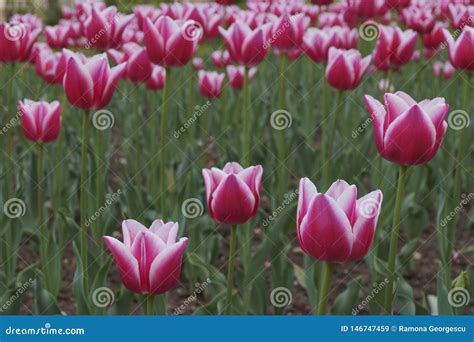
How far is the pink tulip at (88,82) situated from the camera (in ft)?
7.66

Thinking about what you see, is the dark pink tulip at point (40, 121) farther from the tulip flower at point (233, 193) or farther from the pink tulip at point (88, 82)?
the tulip flower at point (233, 193)

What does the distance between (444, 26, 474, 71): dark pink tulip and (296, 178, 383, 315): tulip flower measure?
1314 mm

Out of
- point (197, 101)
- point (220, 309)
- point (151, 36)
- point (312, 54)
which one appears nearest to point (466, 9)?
point (312, 54)

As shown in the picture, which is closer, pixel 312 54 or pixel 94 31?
pixel 94 31

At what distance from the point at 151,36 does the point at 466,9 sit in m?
1.43

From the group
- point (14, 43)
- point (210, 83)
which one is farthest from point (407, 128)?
point (210, 83)

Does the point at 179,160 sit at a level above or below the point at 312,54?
below

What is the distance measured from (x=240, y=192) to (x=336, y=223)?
35 centimetres

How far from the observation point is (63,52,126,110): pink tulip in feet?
7.66

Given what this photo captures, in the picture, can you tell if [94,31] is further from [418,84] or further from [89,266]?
[418,84]

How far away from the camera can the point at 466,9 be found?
331 cm

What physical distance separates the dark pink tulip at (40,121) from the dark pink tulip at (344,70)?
1.03 m

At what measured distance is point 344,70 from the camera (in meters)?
2.91

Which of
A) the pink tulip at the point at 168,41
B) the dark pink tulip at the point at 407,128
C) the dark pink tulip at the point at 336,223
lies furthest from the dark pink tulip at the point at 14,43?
the dark pink tulip at the point at 336,223
